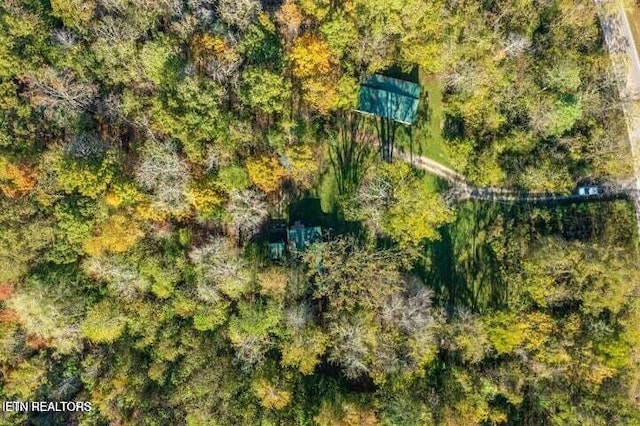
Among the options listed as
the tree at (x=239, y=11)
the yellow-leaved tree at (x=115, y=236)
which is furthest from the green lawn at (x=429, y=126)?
the yellow-leaved tree at (x=115, y=236)

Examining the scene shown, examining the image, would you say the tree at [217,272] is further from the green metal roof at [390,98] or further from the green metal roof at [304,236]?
the green metal roof at [390,98]

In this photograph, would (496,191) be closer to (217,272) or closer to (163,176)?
(217,272)

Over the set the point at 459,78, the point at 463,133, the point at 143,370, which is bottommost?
the point at 143,370

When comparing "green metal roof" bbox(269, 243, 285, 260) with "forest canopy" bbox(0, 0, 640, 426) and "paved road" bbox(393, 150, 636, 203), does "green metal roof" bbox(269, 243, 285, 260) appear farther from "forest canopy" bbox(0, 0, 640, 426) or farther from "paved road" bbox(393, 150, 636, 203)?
"paved road" bbox(393, 150, 636, 203)

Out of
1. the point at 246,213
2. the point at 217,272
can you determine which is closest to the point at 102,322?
the point at 217,272

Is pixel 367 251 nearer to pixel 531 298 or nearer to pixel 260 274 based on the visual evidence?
pixel 260 274

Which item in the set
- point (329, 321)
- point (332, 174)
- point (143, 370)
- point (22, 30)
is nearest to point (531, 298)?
point (329, 321)
